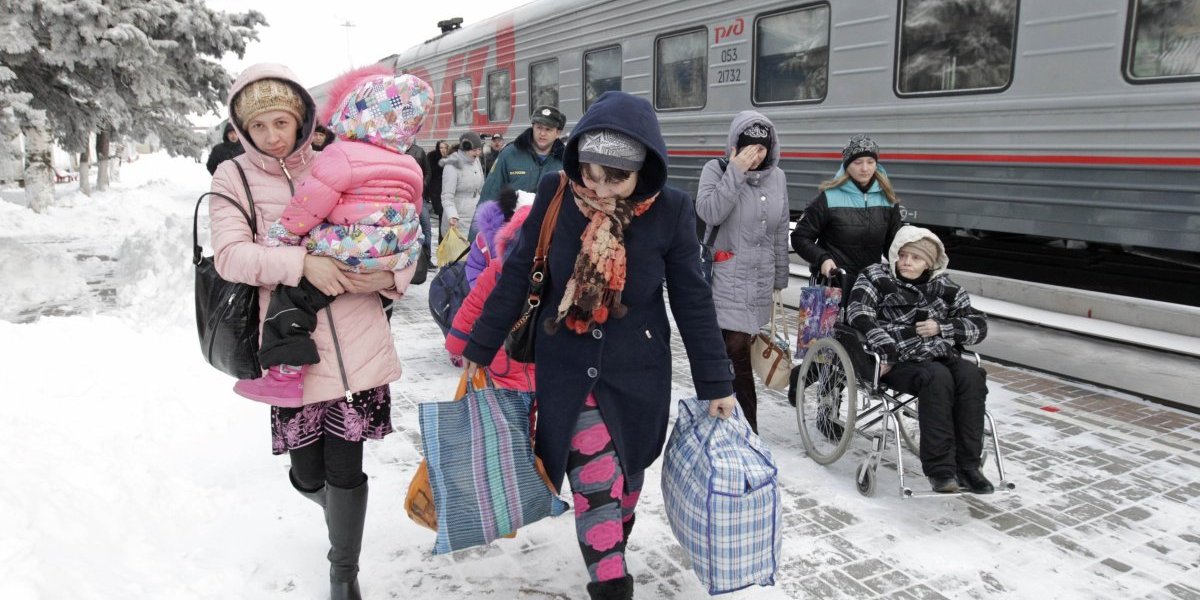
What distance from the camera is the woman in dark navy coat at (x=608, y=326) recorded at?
254 centimetres

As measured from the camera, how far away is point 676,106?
9328 millimetres

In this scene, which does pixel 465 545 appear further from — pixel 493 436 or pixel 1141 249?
pixel 1141 249

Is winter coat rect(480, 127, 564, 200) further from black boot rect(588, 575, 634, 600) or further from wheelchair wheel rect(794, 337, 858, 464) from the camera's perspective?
black boot rect(588, 575, 634, 600)

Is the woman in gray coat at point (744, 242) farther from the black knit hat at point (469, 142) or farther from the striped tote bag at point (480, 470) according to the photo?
the black knit hat at point (469, 142)

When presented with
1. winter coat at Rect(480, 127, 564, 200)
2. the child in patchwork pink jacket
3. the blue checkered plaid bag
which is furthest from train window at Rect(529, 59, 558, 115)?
the blue checkered plaid bag

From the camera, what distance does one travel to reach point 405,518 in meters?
3.68

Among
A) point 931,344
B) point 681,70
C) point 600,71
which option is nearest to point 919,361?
point 931,344

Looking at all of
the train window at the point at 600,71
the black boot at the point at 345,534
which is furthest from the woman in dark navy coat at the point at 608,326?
the train window at the point at 600,71

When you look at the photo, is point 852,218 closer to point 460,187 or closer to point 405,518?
point 405,518

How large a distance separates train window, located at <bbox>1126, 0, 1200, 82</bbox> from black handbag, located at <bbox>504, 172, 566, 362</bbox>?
469 cm

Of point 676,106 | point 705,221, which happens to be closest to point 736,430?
point 705,221

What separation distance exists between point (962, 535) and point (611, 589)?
1.78 m

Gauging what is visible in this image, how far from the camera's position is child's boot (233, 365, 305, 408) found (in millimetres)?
2625

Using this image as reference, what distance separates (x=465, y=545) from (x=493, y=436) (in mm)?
358
